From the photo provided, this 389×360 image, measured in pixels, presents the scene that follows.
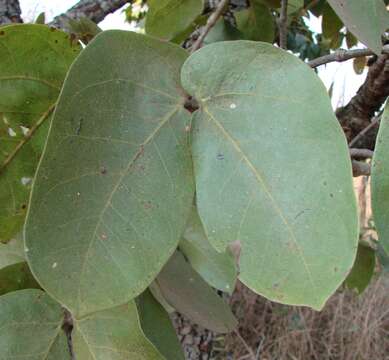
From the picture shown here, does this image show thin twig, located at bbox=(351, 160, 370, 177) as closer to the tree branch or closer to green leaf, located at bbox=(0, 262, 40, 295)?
green leaf, located at bbox=(0, 262, 40, 295)

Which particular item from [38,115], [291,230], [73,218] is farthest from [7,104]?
[291,230]

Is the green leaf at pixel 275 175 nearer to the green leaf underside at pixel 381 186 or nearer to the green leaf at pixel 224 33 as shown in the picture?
the green leaf underside at pixel 381 186

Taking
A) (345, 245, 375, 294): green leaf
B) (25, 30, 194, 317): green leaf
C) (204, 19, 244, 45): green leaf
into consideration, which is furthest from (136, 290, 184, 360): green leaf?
(345, 245, 375, 294): green leaf

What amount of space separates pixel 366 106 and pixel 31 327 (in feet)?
2.17

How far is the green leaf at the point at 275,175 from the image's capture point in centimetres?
Answer: 28

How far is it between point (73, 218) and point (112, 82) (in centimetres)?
8

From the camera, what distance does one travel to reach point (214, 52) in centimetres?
33

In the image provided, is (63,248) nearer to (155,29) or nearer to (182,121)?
(182,121)

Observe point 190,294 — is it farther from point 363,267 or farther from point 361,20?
point 363,267

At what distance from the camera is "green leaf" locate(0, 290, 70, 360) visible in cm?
40

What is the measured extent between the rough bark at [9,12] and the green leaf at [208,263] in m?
0.51

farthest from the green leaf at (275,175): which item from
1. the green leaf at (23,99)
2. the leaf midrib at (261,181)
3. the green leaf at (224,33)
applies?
the green leaf at (224,33)

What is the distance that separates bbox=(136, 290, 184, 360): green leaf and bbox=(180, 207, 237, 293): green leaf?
10 centimetres

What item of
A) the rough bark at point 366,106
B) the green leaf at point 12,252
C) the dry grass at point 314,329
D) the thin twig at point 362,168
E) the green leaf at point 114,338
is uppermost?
the thin twig at point 362,168
